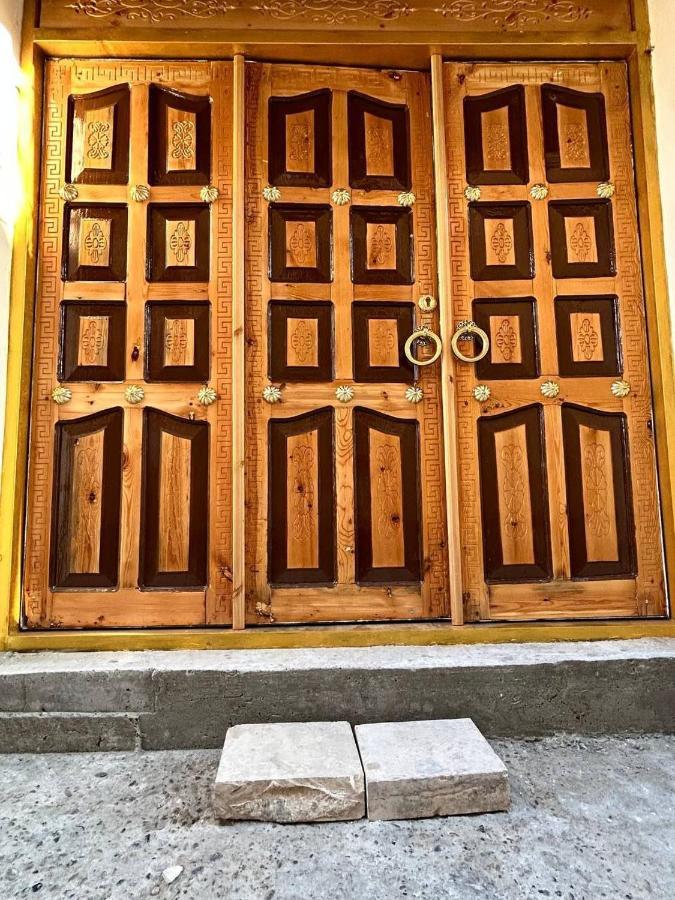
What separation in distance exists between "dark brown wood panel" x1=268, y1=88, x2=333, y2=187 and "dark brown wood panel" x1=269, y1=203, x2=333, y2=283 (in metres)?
0.13

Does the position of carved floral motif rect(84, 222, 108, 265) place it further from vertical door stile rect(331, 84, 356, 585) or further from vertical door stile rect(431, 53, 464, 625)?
vertical door stile rect(431, 53, 464, 625)

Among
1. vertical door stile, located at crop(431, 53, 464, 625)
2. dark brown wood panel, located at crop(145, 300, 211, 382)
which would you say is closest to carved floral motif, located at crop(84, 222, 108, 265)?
dark brown wood panel, located at crop(145, 300, 211, 382)

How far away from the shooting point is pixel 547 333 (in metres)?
2.34

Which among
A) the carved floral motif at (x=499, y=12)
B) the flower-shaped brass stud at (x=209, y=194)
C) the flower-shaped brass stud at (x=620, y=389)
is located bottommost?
the flower-shaped brass stud at (x=620, y=389)

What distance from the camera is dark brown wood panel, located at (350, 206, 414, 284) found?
2.38 metres

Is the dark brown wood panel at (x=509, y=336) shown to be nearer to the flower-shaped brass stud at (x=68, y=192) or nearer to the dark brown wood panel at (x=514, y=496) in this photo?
the dark brown wood panel at (x=514, y=496)

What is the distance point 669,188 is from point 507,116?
80 centimetres

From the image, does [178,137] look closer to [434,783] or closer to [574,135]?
[574,135]

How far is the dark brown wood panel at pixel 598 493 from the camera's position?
7.38 ft

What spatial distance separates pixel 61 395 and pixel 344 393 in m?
1.23

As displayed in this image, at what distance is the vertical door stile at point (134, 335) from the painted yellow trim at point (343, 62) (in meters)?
0.26

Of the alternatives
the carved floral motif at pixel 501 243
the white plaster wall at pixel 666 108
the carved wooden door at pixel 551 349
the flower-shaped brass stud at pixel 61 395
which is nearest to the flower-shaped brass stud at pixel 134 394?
the flower-shaped brass stud at pixel 61 395

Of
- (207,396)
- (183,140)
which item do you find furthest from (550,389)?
(183,140)

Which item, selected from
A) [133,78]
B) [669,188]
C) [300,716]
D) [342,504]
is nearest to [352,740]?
[300,716]
